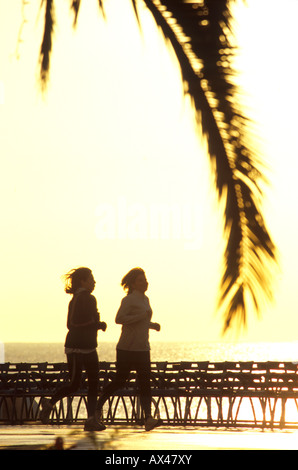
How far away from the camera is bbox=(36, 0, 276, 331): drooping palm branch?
4254 mm

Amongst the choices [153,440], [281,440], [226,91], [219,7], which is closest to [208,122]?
[226,91]

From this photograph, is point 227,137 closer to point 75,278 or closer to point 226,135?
point 226,135

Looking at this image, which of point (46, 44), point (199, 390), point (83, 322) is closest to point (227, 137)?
point (46, 44)

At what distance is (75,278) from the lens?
11258mm

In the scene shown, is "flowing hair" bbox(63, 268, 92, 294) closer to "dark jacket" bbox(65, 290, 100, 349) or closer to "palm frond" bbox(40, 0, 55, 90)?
"dark jacket" bbox(65, 290, 100, 349)

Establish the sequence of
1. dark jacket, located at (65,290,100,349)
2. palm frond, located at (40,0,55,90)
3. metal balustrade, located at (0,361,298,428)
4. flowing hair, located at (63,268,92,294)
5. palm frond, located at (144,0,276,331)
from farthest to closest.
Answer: metal balustrade, located at (0,361,298,428) → flowing hair, located at (63,268,92,294) → dark jacket, located at (65,290,100,349) → palm frond, located at (40,0,55,90) → palm frond, located at (144,0,276,331)

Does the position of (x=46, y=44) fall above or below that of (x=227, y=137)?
above

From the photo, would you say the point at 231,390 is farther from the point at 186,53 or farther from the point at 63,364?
the point at 186,53

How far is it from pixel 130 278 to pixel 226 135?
272 inches

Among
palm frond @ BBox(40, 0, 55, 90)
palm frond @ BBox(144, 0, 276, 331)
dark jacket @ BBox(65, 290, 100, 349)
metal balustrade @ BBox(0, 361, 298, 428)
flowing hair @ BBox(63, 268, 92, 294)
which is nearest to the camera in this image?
palm frond @ BBox(144, 0, 276, 331)

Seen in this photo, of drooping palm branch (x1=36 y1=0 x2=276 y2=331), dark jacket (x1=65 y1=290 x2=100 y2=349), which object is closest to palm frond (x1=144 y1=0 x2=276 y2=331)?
drooping palm branch (x1=36 y1=0 x2=276 y2=331)

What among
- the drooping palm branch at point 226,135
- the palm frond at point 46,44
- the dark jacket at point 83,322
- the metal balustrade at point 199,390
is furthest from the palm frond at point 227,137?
the metal balustrade at point 199,390

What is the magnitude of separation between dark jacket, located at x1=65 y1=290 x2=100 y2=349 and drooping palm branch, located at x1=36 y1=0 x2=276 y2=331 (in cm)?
650

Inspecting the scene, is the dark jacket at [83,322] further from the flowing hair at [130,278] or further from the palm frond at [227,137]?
the palm frond at [227,137]
